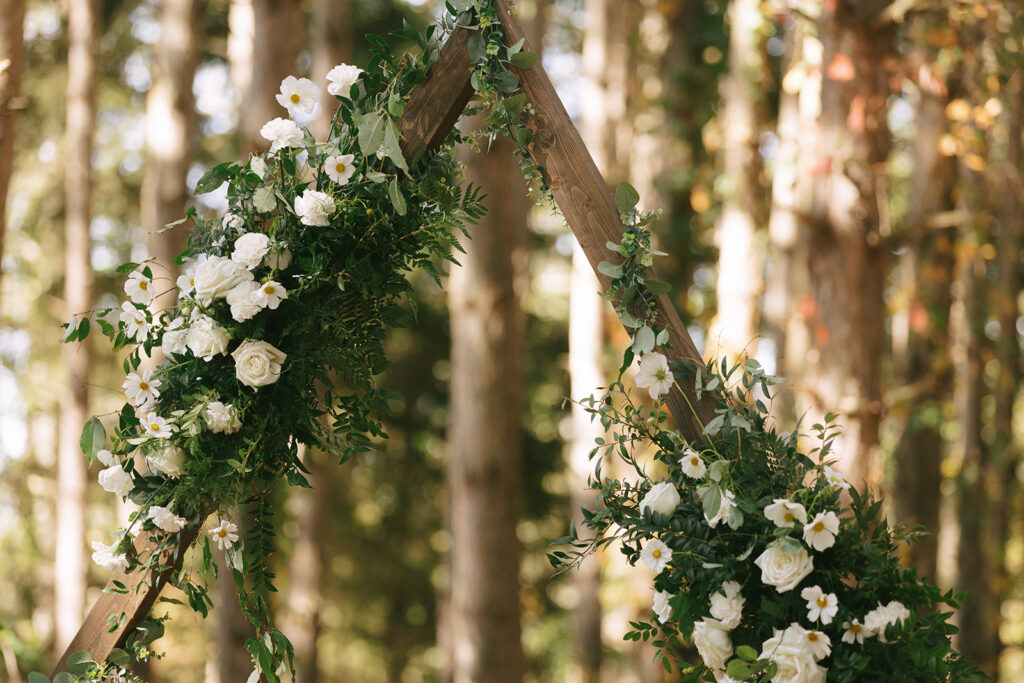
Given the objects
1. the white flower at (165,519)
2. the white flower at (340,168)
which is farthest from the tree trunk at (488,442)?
the white flower at (165,519)

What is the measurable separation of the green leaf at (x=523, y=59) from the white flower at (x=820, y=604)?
1251 mm

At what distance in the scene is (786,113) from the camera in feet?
18.9

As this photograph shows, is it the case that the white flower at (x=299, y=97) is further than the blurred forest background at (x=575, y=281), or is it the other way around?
the blurred forest background at (x=575, y=281)

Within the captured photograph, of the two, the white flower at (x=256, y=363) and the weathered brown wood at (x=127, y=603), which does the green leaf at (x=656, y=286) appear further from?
the weathered brown wood at (x=127, y=603)

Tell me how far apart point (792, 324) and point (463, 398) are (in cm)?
174

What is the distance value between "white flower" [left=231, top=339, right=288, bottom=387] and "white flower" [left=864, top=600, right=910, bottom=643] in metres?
1.33

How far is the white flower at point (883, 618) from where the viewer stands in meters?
1.75

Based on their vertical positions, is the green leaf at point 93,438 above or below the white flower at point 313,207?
below

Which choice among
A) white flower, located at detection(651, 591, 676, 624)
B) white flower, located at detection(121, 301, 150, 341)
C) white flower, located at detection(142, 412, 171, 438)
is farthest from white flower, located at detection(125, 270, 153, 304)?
white flower, located at detection(651, 591, 676, 624)

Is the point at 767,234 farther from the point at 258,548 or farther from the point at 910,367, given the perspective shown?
the point at 258,548

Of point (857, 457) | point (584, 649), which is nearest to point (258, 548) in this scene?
point (857, 457)

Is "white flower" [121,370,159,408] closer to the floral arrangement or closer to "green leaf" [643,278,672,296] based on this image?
the floral arrangement

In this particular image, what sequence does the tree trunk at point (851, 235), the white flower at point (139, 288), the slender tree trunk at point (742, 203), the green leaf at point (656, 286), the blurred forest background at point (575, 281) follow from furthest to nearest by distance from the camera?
the slender tree trunk at point (742, 203) < the blurred forest background at point (575, 281) < the tree trunk at point (851, 235) < the white flower at point (139, 288) < the green leaf at point (656, 286)

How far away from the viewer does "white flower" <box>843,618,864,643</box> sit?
1736 mm
